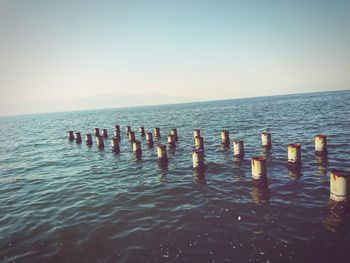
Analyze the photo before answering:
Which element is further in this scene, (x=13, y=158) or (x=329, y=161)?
(x=13, y=158)

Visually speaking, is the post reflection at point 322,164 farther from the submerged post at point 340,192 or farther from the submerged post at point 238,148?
the submerged post at point 238,148

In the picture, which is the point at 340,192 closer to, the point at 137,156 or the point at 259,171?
the point at 259,171

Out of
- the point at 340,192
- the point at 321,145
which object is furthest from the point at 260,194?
the point at 321,145

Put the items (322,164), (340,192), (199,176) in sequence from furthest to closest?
(322,164), (199,176), (340,192)

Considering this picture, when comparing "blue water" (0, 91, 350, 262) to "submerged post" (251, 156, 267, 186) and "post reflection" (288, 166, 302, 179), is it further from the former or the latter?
"submerged post" (251, 156, 267, 186)

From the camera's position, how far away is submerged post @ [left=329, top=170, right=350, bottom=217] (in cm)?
835

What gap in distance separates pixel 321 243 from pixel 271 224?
1551 millimetres

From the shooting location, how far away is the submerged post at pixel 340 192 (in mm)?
8348

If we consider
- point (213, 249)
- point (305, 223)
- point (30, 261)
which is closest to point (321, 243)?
point (305, 223)

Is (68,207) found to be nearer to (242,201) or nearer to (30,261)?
(30,261)

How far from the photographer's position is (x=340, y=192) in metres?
8.46

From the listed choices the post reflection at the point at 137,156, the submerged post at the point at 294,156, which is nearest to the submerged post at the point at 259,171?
the submerged post at the point at 294,156

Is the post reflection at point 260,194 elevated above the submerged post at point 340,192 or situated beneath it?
situated beneath

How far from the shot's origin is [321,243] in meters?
6.93
